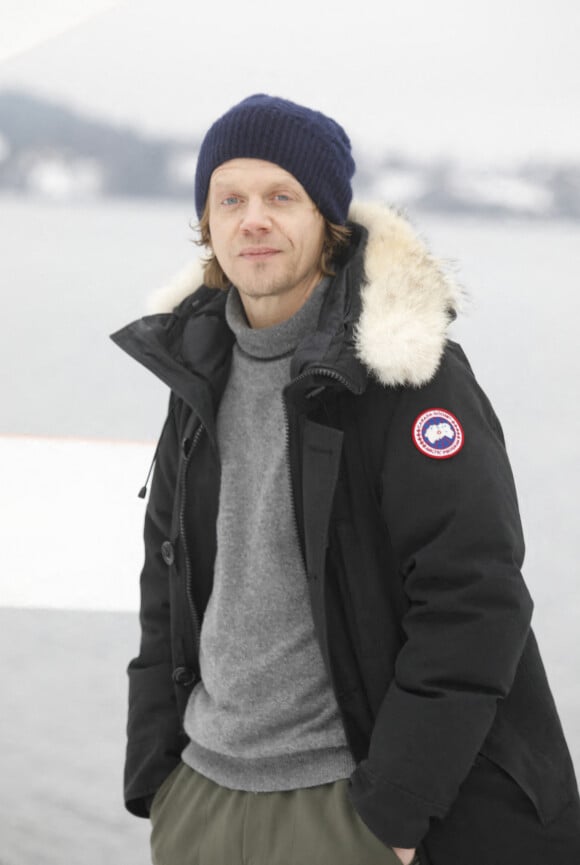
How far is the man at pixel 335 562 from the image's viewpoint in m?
1.19

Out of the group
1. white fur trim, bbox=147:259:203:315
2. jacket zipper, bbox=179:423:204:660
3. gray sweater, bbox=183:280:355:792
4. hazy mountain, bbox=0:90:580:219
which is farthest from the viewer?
hazy mountain, bbox=0:90:580:219

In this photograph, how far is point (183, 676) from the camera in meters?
1.45

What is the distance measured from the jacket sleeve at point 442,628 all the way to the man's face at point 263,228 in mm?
281

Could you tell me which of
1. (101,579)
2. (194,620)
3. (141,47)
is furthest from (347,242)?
(141,47)

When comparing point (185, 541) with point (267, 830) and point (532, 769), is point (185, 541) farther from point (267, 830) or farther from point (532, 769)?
point (532, 769)

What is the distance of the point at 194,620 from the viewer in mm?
1442

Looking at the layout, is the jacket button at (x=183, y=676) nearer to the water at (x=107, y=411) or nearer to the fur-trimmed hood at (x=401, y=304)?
the fur-trimmed hood at (x=401, y=304)

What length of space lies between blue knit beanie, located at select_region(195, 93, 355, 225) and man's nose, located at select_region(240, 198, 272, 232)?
0.06 m

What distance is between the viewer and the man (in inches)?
46.9

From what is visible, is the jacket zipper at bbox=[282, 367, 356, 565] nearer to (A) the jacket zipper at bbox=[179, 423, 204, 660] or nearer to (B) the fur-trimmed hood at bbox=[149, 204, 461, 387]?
(B) the fur-trimmed hood at bbox=[149, 204, 461, 387]

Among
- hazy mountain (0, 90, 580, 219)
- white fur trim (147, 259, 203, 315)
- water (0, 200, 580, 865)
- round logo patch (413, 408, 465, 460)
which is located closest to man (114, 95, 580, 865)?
round logo patch (413, 408, 465, 460)

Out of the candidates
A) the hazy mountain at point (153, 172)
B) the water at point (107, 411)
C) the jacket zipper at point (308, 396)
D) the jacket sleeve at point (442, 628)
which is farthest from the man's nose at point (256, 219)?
the hazy mountain at point (153, 172)

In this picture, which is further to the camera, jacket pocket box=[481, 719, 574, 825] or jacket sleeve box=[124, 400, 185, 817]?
jacket sleeve box=[124, 400, 185, 817]

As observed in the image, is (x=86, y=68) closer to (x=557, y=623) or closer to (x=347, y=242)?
(x=557, y=623)
